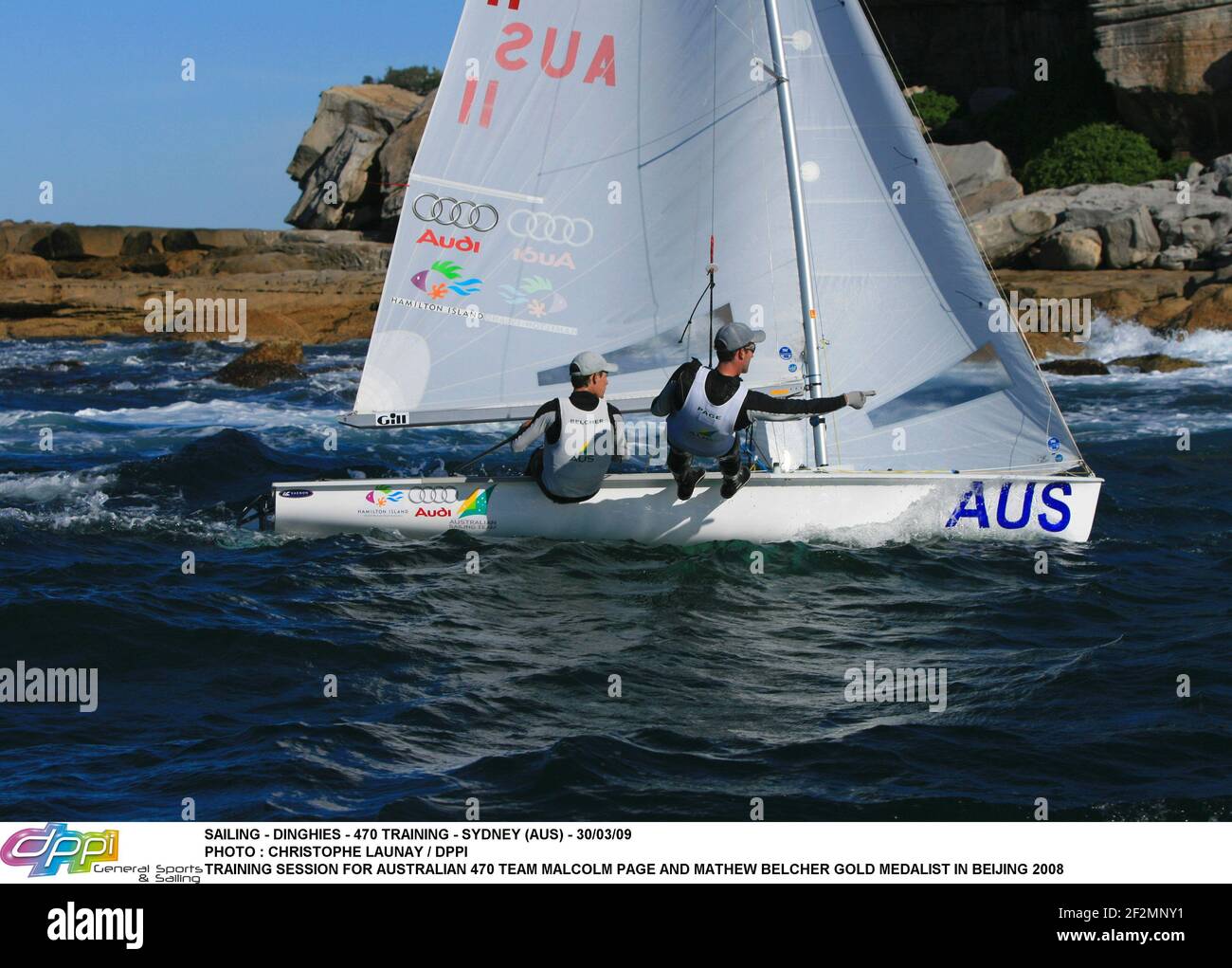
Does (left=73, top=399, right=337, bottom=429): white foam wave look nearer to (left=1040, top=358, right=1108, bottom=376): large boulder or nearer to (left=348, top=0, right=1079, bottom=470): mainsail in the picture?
(left=348, top=0, right=1079, bottom=470): mainsail

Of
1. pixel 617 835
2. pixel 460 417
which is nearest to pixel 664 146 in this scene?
pixel 460 417

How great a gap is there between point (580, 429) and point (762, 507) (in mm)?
1468

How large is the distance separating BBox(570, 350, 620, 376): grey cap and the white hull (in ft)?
3.00

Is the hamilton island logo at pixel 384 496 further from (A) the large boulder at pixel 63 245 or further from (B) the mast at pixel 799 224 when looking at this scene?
(A) the large boulder at pixel 63 245

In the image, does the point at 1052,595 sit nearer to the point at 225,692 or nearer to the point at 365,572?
the point at 365,572

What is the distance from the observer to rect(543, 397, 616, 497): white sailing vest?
9969 millimetres

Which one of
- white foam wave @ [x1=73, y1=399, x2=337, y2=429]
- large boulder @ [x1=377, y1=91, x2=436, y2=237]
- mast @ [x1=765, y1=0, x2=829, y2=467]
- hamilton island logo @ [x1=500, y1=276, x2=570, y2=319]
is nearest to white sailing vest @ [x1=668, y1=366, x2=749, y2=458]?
mast @ [x1=765, y1=0, x2=829, y2=467]

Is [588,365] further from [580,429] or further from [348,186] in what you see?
[348,186]

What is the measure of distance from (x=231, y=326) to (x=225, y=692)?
25.2m

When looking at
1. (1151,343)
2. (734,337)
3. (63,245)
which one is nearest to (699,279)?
(734,337)

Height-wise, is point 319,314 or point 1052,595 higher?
point 319,314

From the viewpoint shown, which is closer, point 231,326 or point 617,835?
point 617,835

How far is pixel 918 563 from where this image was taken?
1028cm
